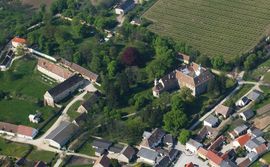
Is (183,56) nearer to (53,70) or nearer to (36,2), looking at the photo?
(53,70)

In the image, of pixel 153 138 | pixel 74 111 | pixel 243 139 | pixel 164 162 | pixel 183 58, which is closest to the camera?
pixel 164 162

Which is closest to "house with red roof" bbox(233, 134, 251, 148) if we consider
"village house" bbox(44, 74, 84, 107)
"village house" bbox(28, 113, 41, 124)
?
"village house" bbox(44, 74, 84, 107)

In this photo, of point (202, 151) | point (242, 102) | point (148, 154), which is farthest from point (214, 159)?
point (242, 102)

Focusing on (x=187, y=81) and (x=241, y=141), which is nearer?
(x=241, y=141)

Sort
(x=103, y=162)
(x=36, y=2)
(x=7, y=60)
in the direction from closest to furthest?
1. (x=103, y=162)
2. (x=7, y=60)
3. (x=36, y=2)

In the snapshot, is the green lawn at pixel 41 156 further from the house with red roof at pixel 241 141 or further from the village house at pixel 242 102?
the village house at pixel 242 102

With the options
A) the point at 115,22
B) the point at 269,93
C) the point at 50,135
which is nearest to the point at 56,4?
the point at 115,22

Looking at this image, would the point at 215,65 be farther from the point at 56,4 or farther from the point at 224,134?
the point at 56,4

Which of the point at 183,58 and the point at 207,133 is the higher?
the point at 183,58
